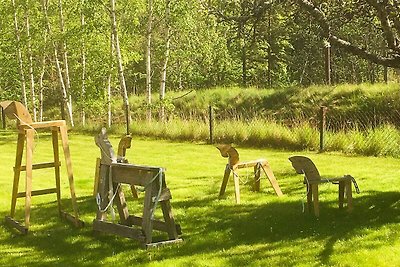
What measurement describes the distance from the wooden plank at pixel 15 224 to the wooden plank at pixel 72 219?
694 millimetres

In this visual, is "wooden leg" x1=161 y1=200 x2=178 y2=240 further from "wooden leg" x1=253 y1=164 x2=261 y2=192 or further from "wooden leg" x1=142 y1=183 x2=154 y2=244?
"wooden leg" x1=253 y1=164 x2=261 y2=192

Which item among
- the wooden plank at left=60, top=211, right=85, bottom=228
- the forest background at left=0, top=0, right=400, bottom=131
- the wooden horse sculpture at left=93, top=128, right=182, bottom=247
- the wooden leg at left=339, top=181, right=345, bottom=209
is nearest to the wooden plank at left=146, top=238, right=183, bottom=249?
the wooden horse sculpture at left=93, top=128, right=182, bottom=247

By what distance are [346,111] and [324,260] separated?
54.5ft

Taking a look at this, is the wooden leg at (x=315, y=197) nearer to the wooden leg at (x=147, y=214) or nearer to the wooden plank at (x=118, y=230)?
the wooden leg at (x=147, y=214)

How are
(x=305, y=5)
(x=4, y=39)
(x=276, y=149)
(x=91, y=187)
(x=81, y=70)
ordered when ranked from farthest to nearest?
(x=81, y=70)
(x=4, y=39)
(x=276, y=149)
(x=91, y=187)
(x=305, y=5)

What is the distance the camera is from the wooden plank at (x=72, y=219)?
8.48 m

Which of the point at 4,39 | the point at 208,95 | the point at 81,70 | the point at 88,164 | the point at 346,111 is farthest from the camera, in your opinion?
the point at 208,95

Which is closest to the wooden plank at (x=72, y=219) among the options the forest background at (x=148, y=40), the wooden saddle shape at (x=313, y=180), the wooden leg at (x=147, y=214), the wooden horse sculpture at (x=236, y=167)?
the wooden leg at (x=147, y=214)

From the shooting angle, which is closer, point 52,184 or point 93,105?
point 52,184

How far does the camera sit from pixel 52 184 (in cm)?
1196

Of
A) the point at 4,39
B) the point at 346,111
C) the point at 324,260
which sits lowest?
the point at 324,260

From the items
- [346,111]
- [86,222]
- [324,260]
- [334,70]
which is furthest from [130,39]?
[334,70]

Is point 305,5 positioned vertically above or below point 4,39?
below

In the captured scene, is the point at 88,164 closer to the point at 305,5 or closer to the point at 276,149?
the point at 276,149
